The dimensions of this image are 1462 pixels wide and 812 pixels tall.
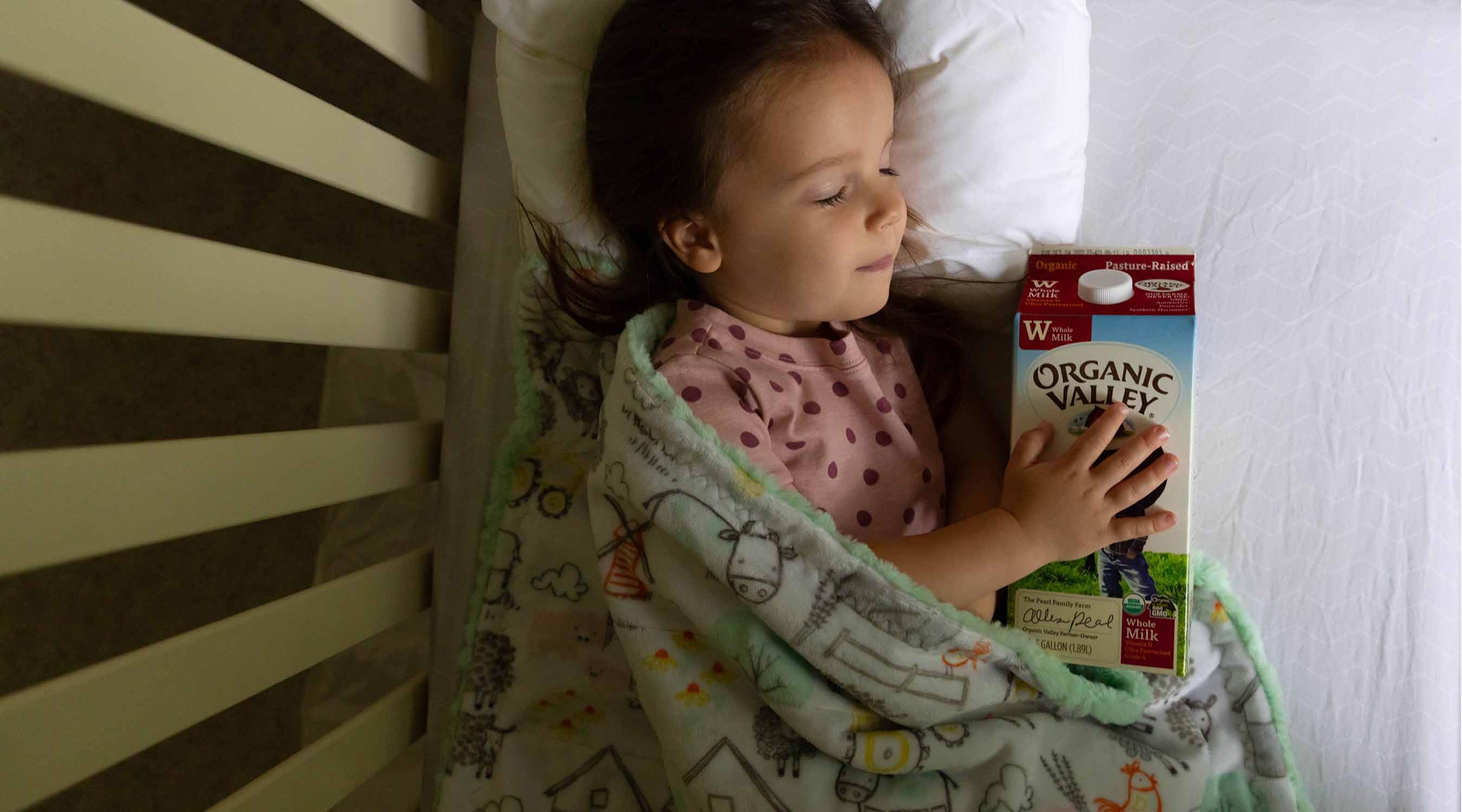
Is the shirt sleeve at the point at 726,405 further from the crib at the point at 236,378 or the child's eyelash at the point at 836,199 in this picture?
the crib at the point at 236,378

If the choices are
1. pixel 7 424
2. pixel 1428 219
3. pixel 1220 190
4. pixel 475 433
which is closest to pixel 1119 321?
pixel 1220 190

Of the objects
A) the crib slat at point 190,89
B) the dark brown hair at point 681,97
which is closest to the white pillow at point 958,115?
the dark brown hair at point 681,97

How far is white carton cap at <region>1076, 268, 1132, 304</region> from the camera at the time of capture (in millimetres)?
728

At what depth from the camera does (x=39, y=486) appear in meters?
0.53

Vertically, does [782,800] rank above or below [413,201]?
below

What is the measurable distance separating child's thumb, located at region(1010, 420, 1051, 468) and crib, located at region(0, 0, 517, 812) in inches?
19.9

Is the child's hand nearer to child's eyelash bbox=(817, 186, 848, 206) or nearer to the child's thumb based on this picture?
the child's thumb

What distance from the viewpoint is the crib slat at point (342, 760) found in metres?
0.72

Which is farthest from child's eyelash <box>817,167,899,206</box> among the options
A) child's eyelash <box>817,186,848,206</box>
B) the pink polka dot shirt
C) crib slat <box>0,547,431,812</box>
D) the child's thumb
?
crib slat <box>0,547,431,812</box>

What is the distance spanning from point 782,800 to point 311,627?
388mm

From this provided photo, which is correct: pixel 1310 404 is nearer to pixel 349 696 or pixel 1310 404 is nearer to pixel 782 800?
pixel 782 800

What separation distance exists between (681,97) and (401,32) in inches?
10.6

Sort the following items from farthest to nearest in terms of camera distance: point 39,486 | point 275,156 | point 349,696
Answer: point 349,696, point 275,156, point 39,486

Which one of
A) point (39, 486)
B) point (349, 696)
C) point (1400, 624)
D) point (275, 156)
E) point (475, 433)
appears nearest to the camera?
point (39, 486)
